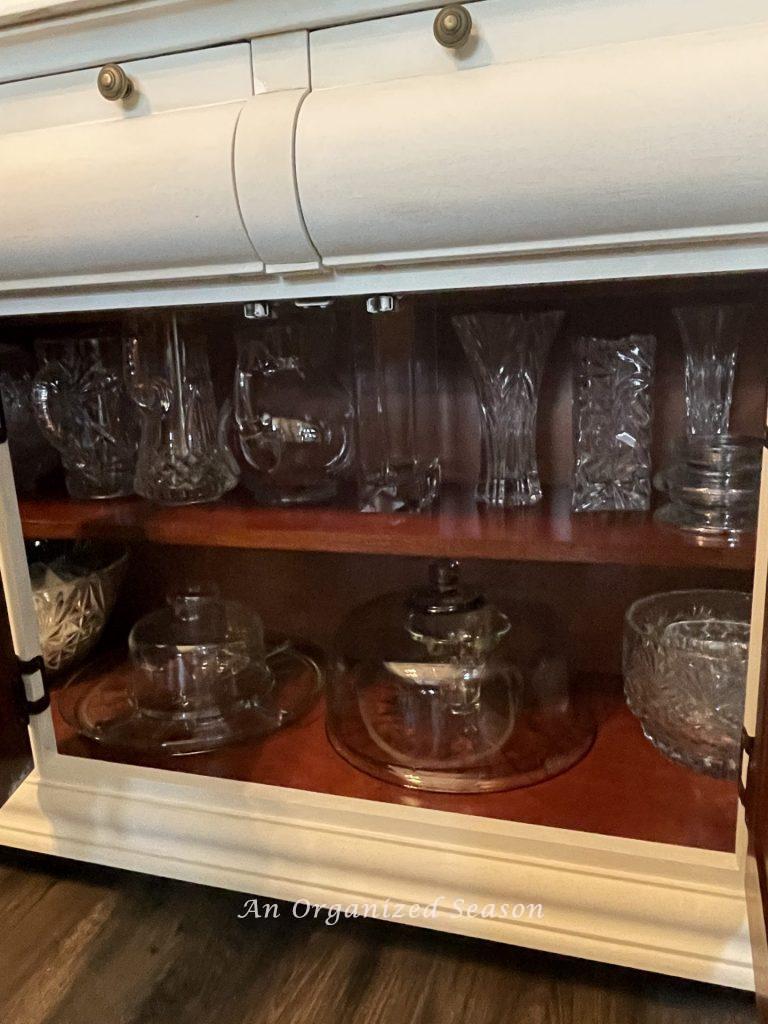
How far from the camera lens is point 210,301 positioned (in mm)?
622

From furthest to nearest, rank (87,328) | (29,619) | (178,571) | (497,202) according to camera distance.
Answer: (178,571)
(87,328)
(29,619)
(497,202)

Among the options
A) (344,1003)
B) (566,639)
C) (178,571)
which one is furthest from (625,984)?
(178,571)

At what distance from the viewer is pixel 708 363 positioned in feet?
2.52

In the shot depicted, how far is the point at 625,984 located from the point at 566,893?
10 cm

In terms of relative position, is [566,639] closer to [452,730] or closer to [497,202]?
[452,730]

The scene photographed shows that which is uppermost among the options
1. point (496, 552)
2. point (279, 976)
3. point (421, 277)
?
point (421, 277)

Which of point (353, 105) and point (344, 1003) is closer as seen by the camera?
point (353, 105)

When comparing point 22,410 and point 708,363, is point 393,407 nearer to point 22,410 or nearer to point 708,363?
point 708,363

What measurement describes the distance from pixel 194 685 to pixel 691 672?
54cm

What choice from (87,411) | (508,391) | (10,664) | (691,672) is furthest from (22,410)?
(691,672)

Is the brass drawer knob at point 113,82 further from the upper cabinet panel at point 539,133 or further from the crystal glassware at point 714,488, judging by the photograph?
the crystal glassware at point 714,488

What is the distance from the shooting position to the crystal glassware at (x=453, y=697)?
780 mm

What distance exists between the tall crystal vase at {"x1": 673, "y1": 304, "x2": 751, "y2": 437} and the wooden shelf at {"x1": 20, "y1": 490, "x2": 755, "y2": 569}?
0.46ft

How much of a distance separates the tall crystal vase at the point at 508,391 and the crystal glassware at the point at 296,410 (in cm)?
14
